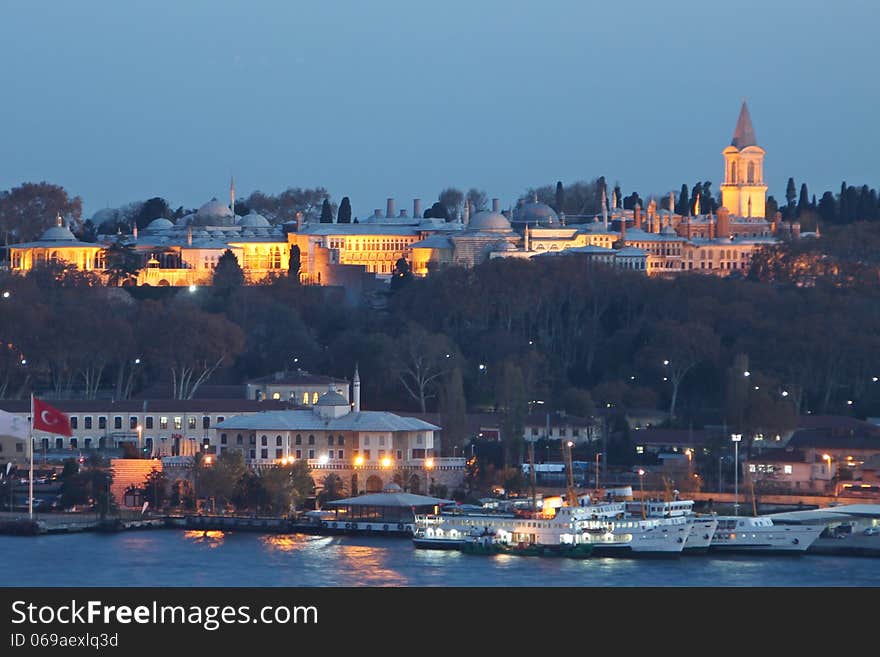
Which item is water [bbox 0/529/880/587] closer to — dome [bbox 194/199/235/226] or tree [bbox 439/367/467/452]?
tree [bbox 439/367/467/452]

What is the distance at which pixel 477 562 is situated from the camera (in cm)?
2775

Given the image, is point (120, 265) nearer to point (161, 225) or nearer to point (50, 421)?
point (161, 225)

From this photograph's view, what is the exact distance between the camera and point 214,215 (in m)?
72.1

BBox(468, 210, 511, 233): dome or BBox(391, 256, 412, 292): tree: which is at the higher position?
BBox(468, 210, 511, 233): dome

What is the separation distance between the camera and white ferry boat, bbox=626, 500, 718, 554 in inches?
1134

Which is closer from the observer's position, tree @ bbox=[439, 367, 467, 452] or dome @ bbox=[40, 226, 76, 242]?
tree @ bbox=[439, 367, 467, 452]

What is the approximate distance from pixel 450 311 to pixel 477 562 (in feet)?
68.9

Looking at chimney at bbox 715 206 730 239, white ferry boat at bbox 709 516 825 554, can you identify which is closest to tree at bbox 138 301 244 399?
white ferry boat at bbox 709 516 825 554

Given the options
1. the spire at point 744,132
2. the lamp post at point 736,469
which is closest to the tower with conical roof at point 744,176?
the spire at point 744,132

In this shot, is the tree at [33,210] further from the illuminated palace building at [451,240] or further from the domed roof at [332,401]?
the domed roof at [332,401]

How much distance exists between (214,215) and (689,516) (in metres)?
44.1

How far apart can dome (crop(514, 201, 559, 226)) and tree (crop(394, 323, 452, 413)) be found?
2715 cm

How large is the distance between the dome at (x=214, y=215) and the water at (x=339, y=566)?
41.4 m
